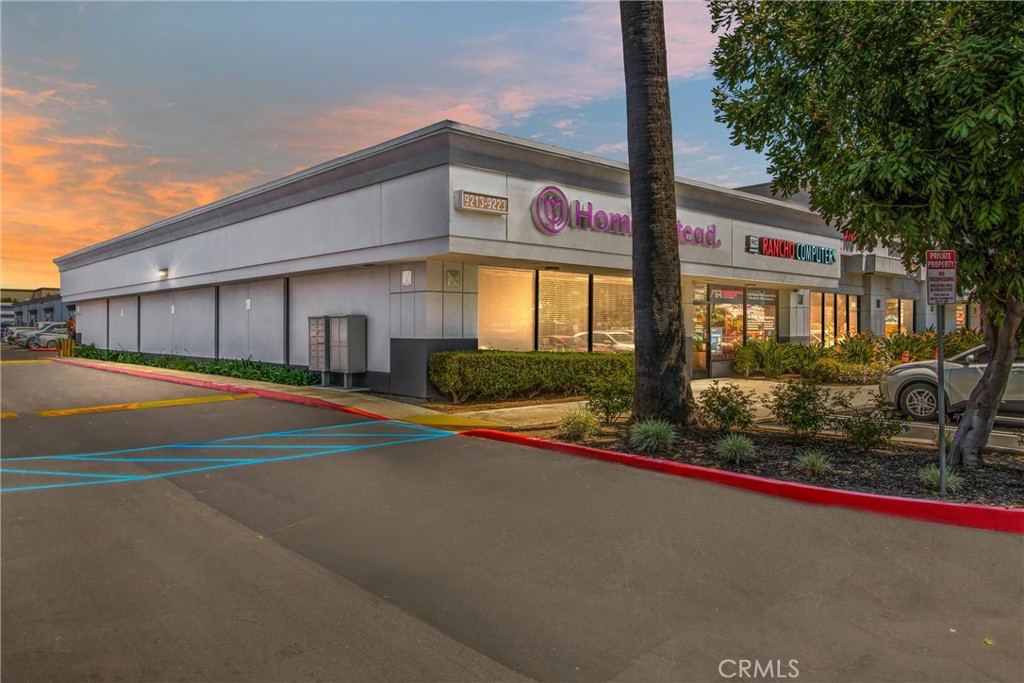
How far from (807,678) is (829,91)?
7071 mm

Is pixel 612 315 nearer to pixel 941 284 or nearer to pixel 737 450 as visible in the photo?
pixel 737 450

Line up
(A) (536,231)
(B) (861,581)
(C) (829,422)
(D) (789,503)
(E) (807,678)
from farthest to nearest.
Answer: (A) (536,231) < (C) (829,422) < (D) (789,503) < (B) (861,581) < (E) (807,678)

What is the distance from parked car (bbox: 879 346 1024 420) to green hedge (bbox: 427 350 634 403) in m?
5.84

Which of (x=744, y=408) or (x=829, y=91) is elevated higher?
(x=829, y=91)

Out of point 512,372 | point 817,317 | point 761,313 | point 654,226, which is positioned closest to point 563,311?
point 512,372

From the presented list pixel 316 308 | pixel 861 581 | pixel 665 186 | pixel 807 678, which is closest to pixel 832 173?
pixel 665 186

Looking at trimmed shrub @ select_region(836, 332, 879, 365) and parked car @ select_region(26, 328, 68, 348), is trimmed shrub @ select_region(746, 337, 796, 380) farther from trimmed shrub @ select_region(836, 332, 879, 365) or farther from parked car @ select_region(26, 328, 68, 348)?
parked car @ select_region(26, 328, 68, 348)

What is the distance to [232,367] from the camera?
2227cm

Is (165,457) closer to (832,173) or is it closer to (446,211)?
(446,211)

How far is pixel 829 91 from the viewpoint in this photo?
839cm

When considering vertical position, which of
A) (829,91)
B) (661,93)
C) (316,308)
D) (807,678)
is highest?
(661,93)

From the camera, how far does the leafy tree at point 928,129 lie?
22.0ft

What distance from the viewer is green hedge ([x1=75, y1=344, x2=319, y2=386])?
63.9 feet

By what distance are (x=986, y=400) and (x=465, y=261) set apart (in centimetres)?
1062
